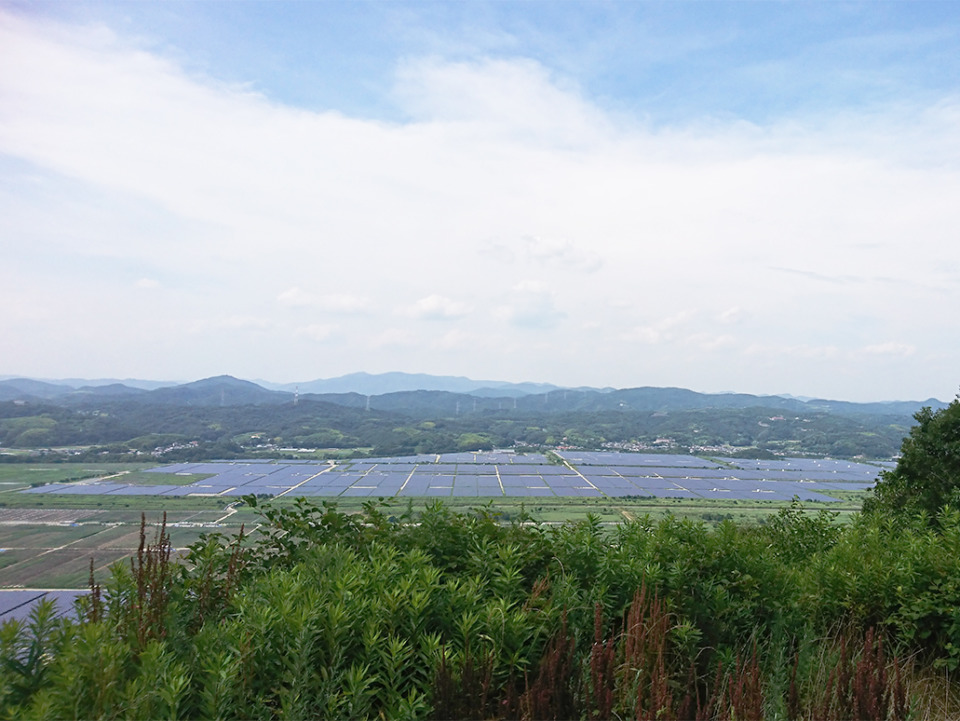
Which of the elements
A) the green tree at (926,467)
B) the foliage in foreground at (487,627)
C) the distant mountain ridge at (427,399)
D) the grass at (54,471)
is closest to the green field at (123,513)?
the grass at (54,471)

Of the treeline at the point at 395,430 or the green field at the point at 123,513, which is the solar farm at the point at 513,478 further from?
the treeline at the point at 395,430

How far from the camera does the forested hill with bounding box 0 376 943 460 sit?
177 ft

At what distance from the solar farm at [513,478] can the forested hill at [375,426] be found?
22.6 feet

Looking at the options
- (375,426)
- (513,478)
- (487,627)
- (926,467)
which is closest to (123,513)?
(487,627)

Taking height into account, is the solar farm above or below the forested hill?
below

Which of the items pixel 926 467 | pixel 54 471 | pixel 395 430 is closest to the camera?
pixel 926 467

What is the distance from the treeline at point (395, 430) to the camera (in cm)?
5281

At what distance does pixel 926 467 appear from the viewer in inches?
383

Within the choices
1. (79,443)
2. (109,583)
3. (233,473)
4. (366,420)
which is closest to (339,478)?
(233,473)

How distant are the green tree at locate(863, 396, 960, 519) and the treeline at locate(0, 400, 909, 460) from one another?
2135 inches

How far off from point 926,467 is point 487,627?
1033 cm

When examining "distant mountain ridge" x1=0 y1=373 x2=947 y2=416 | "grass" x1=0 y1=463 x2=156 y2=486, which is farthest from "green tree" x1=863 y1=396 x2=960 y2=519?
"distant mountain ridge" x1=0 y1=373 x2=947 y2=416

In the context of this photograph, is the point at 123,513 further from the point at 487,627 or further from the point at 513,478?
the point at 513,478

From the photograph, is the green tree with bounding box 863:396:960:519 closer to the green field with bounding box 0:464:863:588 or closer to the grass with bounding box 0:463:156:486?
the green field with bounding box 0:464:863:588
